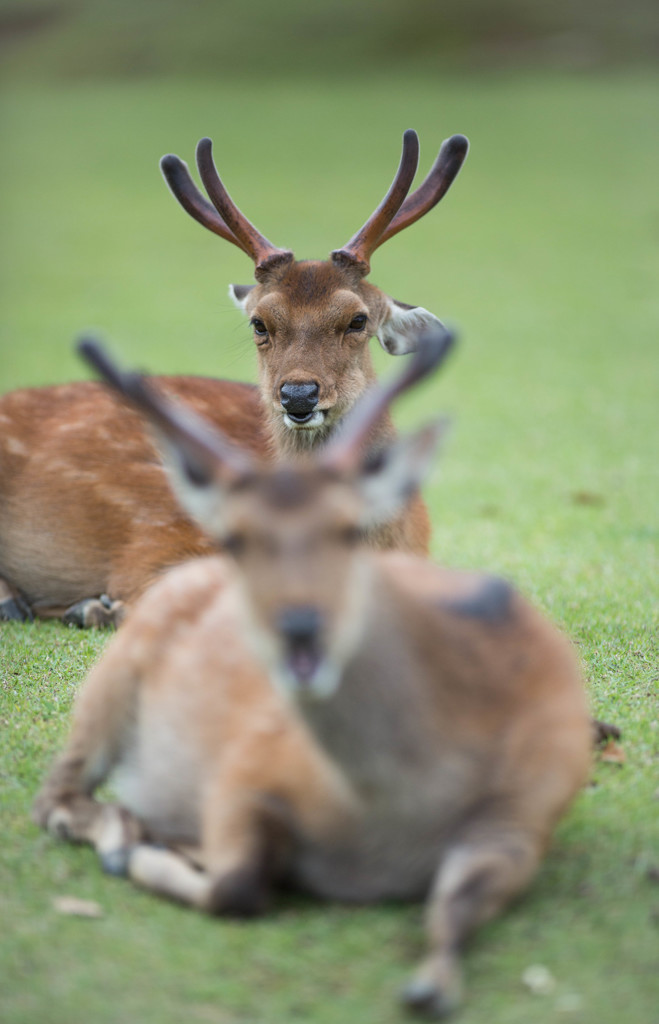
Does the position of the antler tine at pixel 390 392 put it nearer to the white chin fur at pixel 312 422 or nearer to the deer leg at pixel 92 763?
the deer leg at pixel 92 763

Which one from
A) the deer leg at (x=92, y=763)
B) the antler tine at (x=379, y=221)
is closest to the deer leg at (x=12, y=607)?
the antler tine at (x=379, y=221)

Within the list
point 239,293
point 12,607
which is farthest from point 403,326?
point 12,607

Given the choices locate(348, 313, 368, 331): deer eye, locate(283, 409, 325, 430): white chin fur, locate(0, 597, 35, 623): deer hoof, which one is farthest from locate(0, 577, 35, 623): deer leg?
locate(348, 313, 368, 331): deer eye

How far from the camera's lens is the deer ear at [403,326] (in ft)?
19.0

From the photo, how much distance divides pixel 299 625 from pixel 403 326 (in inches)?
132

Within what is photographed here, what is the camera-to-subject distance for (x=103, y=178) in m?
24.5

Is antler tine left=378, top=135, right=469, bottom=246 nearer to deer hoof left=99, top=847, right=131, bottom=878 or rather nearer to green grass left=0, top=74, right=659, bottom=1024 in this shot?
green grass left=0, top=74, right=659, bottom=1024

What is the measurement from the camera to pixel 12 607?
598cm

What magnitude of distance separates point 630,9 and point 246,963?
133 ft

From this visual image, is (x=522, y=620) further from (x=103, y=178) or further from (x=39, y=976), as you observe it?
(x=103, y=178)

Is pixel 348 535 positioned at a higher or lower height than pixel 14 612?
higher

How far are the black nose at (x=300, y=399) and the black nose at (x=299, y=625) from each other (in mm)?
2642

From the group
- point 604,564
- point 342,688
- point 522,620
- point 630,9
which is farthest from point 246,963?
point 630,9

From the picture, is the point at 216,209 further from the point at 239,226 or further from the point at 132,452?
the point at 132,452
